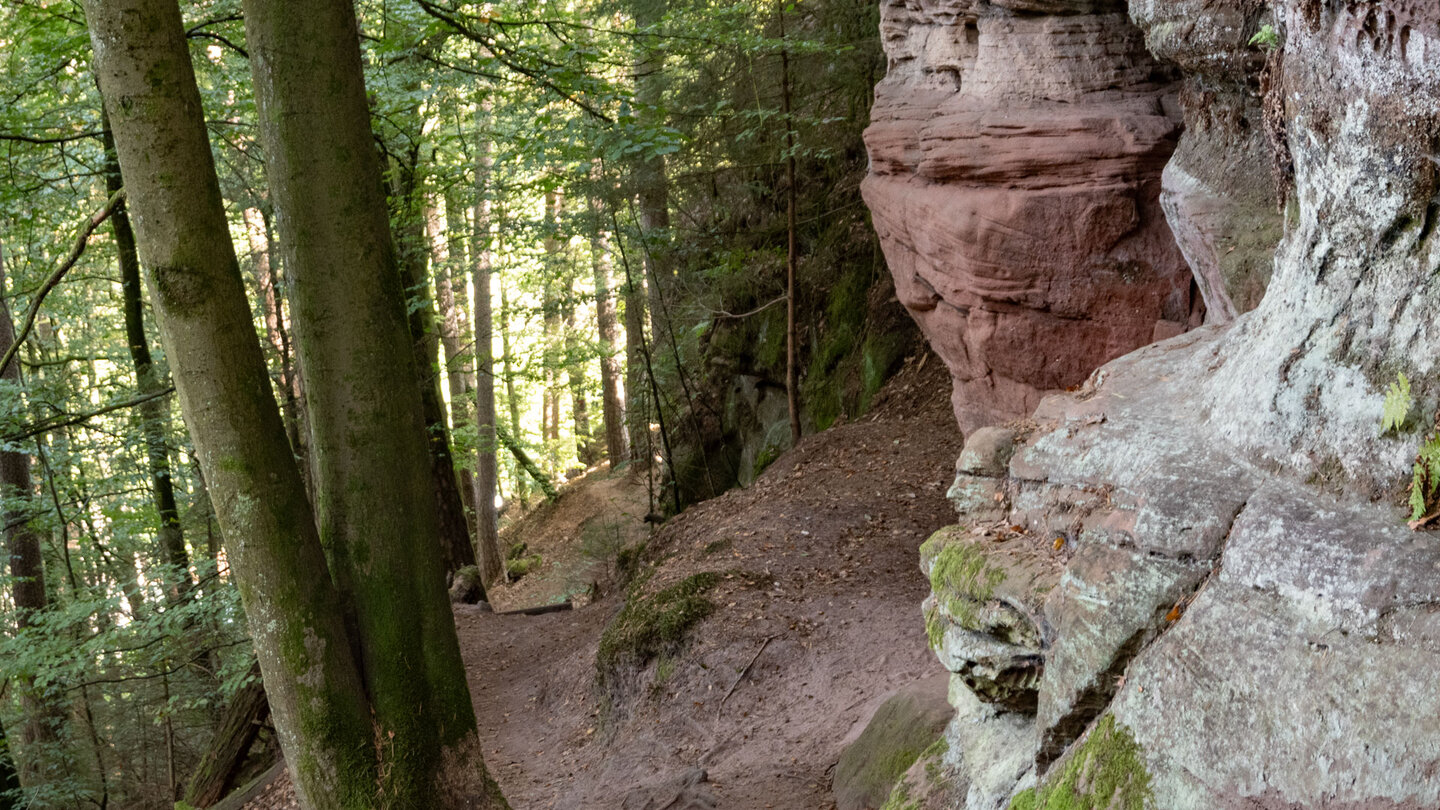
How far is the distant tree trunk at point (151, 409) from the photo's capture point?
1064cm

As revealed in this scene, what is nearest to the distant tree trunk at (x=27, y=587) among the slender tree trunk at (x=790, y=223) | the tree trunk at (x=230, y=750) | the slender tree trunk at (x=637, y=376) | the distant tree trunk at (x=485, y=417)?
the tree trunk at (x=230, y=750)

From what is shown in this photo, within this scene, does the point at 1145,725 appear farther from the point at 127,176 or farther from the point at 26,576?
the point at 26,576

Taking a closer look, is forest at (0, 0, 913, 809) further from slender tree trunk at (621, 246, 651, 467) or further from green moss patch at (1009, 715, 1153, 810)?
green moss patch at (1009, 715, 1153, 810)

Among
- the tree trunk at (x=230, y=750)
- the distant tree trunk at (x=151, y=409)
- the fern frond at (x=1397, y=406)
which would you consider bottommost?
the tree trunk at (x=230, y=750)

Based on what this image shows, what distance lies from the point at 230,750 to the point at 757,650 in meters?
5.26

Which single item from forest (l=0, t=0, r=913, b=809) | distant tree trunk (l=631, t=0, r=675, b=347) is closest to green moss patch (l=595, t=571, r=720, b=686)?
forest (l=0, t=0, r=913, b=809)

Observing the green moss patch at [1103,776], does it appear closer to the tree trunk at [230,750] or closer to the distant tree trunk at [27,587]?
the tree trunk at [230,750]

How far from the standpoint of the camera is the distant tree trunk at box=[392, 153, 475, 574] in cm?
1205

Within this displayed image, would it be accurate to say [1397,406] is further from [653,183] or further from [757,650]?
[653,183]

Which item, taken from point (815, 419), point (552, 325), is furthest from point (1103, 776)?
point (552, 325)

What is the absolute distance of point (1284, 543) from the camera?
103 inches

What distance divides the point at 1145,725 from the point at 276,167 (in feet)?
14.5

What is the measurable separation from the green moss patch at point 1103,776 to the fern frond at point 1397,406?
3.66ft

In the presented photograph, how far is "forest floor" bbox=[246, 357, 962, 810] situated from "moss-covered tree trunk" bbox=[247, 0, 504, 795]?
161 cm
